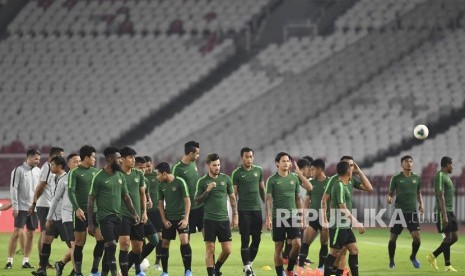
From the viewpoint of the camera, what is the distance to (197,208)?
1825 cm

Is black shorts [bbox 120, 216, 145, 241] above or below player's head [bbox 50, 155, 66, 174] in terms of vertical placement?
below

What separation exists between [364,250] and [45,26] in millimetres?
25518

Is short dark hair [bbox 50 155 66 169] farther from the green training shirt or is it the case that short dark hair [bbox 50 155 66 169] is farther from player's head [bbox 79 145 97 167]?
the green training shirt

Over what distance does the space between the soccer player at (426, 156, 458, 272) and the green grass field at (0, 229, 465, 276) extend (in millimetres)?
290

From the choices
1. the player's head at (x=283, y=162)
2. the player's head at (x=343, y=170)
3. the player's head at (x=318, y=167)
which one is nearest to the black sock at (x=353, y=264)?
the player's head at (x=343, y=170)

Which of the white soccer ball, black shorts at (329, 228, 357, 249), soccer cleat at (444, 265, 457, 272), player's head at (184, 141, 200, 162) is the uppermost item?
the white soccer ball

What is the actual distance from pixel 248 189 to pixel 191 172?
1.27m

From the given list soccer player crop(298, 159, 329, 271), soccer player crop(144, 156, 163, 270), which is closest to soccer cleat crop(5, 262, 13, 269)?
soccer player crop(144, 156, 163, 270)

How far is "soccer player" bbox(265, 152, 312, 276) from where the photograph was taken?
647 inches

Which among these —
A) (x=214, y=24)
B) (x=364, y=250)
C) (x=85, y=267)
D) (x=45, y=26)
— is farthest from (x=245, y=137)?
(x=85, y=267)

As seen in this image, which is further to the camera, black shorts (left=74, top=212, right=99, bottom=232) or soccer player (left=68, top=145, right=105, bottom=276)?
black shorts (left=74, top=212, right=99, bottom=232)

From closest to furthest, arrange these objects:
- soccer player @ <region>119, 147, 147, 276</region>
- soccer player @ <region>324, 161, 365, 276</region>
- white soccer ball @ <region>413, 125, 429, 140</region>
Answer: soccer player @ <region>324, 161, 365, 276</region>
soccer player @ <region>119, 147, 147, 276</region>
white soccer ball @ <region>413, 125, 429, 140</region>

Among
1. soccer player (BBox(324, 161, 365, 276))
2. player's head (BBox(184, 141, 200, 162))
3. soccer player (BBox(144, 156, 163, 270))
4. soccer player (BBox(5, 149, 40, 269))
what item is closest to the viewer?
soccer player (BBox(324, 161, 365, 276))

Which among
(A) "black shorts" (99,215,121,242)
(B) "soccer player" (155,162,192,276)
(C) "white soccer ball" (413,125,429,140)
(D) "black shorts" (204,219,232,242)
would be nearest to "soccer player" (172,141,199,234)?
(B) "soccer player" (155,162,192,276)
